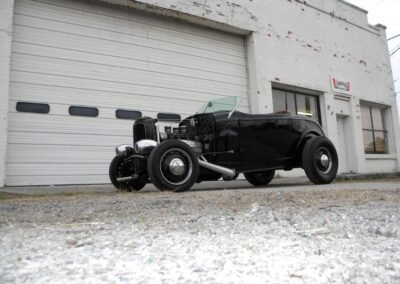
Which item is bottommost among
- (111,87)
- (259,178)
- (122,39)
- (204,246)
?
(204,246)

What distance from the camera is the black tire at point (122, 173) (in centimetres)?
503

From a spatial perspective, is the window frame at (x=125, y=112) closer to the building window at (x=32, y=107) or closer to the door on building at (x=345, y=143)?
the building window at (x=32, y=107)

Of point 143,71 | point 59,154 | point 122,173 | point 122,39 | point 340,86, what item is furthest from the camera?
point 340,86

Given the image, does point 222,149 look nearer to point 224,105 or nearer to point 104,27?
point 224,105

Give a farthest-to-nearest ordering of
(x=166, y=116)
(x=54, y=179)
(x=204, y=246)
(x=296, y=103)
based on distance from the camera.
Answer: (x=296, y=103) → (x=166, y=116) → (x=54, y=179) → (x=204, y=246)

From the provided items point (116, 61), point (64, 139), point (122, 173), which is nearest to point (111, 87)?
point (116, 61)

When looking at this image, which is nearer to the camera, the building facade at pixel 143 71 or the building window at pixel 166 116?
the building facade at pixel 143 71

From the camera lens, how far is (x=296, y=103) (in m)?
11.3

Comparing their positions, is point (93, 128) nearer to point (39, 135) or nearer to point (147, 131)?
point (39, 135)

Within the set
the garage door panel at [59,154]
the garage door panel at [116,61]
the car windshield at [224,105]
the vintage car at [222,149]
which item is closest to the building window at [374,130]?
the garage door panel at [116,61]

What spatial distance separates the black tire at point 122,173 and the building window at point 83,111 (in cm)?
230

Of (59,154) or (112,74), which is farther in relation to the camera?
(112,74)

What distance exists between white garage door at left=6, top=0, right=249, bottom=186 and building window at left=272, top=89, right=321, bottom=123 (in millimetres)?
2737

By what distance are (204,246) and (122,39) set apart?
23.5ft
